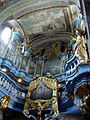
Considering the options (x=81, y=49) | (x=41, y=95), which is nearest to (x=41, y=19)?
(x=81, y=49)

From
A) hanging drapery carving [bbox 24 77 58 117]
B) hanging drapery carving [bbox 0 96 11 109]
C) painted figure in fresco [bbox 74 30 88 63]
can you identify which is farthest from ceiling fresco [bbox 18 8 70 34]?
hanging drapery carving [bbox 0 96 11 109]

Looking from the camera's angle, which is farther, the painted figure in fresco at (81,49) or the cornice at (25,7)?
the cornice at (25,7)

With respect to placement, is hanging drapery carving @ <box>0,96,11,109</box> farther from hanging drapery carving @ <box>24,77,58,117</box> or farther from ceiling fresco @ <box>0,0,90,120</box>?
hanging drapery carving @ <box>24,77,58,117</box>

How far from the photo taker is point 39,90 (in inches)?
427

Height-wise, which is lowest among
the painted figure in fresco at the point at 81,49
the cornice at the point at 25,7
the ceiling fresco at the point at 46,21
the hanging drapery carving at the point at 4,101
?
the hanging drapery carving at the point at 4,101

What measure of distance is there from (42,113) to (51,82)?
165 centimetres

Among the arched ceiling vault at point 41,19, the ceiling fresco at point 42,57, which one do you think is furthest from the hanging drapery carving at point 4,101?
the arched ceiling vault at point 41,19

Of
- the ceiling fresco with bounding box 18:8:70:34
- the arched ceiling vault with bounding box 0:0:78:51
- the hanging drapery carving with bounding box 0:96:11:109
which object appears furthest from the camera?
the ceiling fresco with bounding box 18:8:70:34

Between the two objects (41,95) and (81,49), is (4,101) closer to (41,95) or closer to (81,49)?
(41,95)

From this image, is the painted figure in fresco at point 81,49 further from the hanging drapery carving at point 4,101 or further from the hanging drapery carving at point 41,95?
the hanging drapery carving at point 4,101

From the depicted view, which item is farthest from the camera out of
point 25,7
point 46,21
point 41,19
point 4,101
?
point 46,21

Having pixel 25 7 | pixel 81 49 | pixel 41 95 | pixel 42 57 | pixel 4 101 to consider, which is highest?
pixel 25 7

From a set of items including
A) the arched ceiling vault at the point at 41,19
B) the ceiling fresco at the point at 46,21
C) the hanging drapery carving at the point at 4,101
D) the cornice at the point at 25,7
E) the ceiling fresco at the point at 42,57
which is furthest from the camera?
the ceiling fresco at the point at 46,21

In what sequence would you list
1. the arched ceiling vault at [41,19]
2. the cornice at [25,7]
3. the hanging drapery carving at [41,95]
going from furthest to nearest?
the arched ceiling vault at [41,19] < the cornice at [25,7] < the hanging drapery carving at [41,95]
